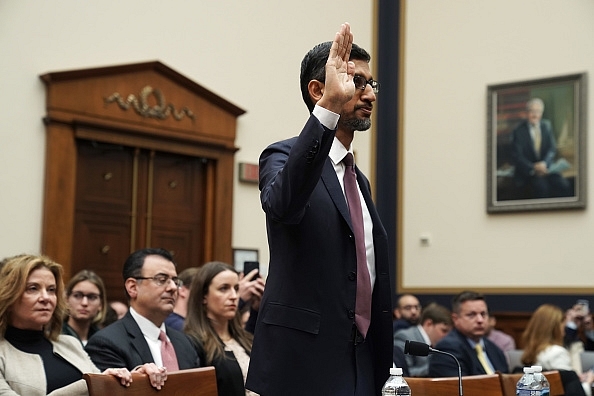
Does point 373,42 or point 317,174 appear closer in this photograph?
point 317,174

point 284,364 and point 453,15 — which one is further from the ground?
point 453,15

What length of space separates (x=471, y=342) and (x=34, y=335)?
311 centimetres

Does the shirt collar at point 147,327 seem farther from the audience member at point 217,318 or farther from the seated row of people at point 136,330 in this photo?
the audience member at point 217,318

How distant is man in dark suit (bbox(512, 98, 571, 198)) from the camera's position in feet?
30.9

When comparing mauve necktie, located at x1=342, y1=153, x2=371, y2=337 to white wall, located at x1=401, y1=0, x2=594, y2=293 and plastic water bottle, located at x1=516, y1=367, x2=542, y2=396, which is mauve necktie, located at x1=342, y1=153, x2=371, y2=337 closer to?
plastic water bottle, located at x1=516, y1=367, x2=542, y2=396

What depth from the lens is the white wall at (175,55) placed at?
7.17m

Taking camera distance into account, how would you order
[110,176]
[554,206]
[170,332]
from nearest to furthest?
[170,332] < [110,176] < [554,206]

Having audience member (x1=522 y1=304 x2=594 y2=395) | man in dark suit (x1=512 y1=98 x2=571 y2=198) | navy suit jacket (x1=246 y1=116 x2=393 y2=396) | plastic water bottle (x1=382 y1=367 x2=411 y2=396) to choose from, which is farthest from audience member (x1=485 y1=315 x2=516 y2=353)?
navy suit jacket (x1=246 y1=116 x2=393 y2=396)

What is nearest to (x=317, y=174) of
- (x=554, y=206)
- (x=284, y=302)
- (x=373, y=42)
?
(x=284, y=302)

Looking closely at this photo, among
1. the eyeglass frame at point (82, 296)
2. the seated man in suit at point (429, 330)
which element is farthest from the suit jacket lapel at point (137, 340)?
the seated man in suit at point (429, 330)

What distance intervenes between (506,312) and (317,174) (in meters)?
7.91

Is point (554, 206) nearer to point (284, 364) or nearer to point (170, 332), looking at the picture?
point (170, 332)

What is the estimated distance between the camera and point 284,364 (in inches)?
84.1

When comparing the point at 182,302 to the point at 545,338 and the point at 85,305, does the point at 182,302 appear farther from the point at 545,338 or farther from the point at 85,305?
the point at 545,338
